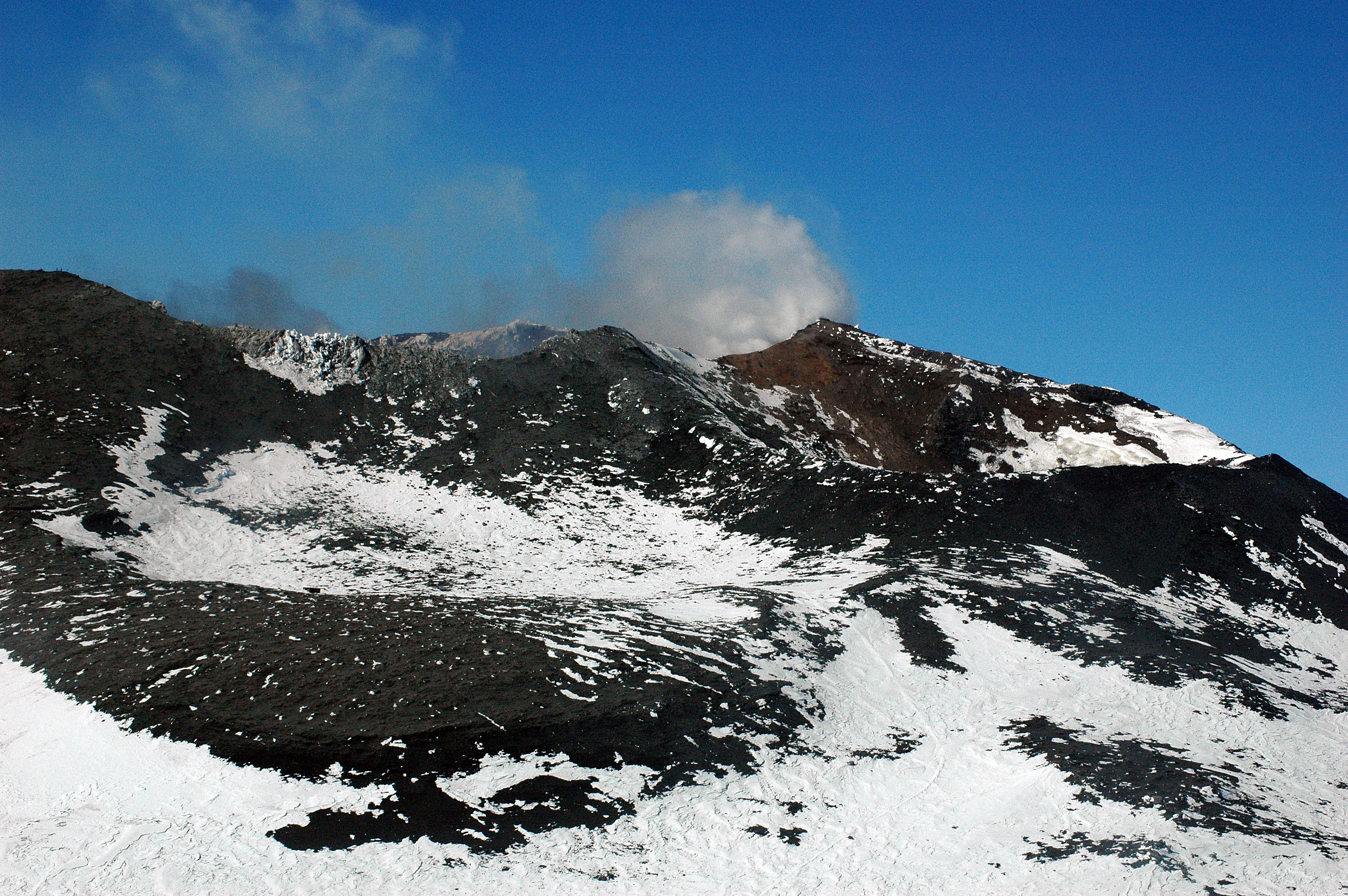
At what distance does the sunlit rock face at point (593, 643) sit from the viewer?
48.4 ft

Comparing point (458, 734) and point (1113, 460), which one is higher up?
point (1113, 460)

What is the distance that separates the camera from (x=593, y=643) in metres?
21.4

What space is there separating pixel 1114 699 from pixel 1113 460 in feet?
116

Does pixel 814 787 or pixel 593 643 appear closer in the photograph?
pixel 814 787

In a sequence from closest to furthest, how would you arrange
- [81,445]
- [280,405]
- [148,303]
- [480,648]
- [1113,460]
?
[480,648] < [81,445] < [280,405] < [148,303] < [1113,460]

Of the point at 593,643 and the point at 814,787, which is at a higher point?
the point at 593,643

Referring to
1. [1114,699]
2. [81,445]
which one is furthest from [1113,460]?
[81,445]

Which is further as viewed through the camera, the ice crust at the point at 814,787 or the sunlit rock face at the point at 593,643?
the sunlit rock face at the point at 593,643

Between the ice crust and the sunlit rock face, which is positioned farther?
the sunlit rock face

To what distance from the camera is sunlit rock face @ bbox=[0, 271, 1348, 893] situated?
1477 centimetres

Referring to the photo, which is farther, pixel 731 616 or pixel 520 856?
pixel 731 616

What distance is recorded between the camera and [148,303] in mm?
46750

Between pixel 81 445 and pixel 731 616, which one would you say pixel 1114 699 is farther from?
pixel 81 445

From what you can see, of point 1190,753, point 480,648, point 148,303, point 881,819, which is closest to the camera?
point 881,819
